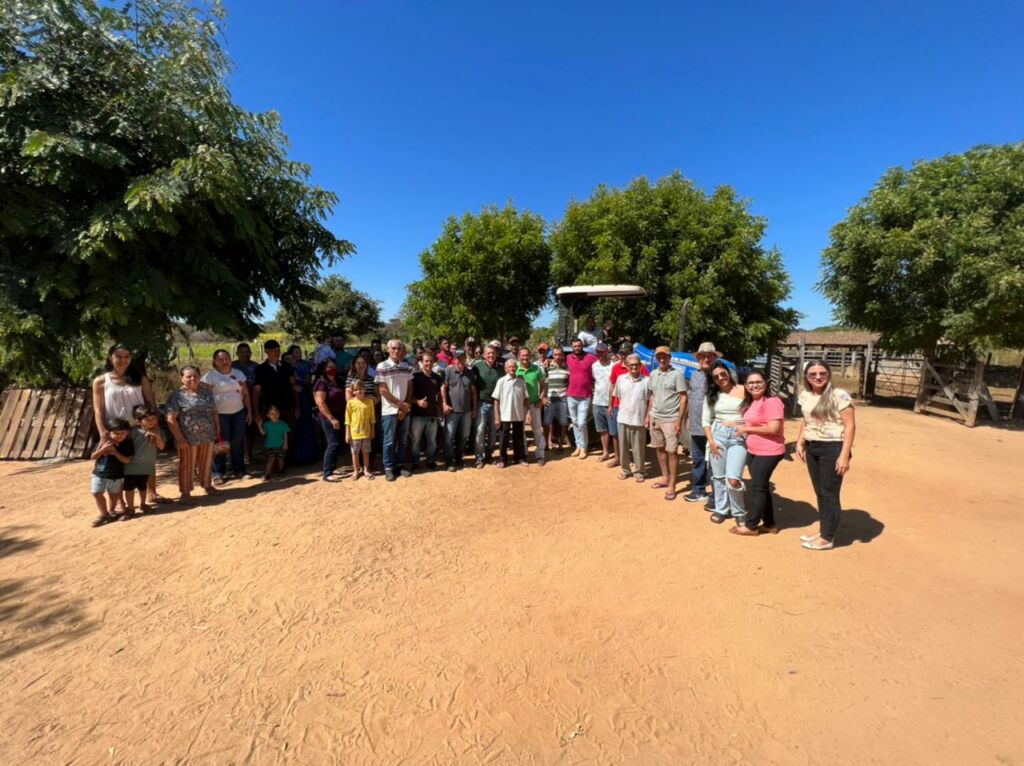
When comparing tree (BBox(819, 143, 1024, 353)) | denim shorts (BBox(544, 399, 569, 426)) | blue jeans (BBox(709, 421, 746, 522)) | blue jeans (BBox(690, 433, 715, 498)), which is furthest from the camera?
tree (BBox(819, 143, 1024, 353))

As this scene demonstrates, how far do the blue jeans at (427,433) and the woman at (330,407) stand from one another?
1.04m

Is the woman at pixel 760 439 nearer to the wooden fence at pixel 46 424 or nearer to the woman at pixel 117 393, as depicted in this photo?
the woman at pixel 117 393

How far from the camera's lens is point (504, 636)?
3.08 meters

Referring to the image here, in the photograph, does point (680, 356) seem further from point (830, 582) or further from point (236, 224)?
point (236, 224)

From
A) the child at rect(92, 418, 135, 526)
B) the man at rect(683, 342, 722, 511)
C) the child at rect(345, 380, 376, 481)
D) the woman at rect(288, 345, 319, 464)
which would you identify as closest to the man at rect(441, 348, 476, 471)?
the child at rect(345, 380, 376, 481)

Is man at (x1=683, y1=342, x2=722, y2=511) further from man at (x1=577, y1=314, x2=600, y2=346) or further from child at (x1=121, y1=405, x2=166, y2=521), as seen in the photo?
child at (x1=121, y1=405, x2=166, y2=521)

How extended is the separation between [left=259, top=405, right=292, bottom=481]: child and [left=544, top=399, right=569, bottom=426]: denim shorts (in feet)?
13.0

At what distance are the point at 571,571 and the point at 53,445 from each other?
28.6 ft

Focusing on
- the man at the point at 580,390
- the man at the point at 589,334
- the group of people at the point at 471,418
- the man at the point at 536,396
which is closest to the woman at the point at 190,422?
the group of people at the point at 471,418

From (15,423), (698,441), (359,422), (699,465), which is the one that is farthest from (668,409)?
(15,423)

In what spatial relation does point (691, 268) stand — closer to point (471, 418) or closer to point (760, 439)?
point (471, 418)

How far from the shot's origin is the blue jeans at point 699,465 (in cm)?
539

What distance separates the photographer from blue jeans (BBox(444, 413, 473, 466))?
6.66m

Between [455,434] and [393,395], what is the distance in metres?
1.18
